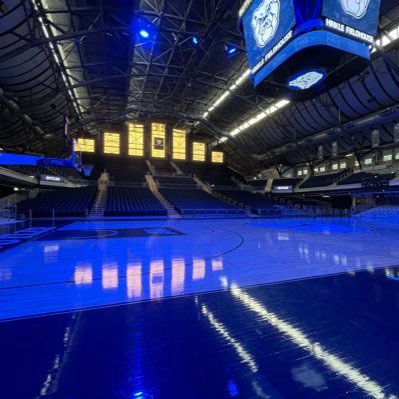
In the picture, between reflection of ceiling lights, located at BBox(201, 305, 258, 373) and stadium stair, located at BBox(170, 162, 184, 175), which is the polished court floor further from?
stadium stair, located at BBox(170, 162, 184, 175)

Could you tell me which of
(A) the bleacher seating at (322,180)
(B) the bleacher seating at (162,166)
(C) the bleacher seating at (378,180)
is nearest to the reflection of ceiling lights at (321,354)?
(C) the bleacher seating at (378,180)

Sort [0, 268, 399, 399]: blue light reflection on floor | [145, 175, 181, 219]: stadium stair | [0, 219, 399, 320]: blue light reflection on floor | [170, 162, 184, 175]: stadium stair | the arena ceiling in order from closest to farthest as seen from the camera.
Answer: [0, 268, 399, 399]: blue light reflection on floor, [0, 219, 399, 320]: blue light reflection on floor, the arena ceiling, [145, 175, 181, 219]: stadium stair, [170, 162, 184, 175]: stadium stair

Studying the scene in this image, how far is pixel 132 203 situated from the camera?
26.1 m

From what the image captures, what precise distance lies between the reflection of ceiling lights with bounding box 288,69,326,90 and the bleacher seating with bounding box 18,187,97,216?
1961cm

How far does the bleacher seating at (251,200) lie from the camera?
96.7 ft

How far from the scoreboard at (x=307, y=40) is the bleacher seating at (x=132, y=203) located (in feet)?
56.2

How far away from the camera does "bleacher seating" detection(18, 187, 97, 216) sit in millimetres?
21250

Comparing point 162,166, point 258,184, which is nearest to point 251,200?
point 258,184

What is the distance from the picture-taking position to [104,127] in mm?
38344

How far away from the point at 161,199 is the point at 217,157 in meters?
19.9

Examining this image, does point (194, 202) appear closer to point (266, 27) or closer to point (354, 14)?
point (266, 27)

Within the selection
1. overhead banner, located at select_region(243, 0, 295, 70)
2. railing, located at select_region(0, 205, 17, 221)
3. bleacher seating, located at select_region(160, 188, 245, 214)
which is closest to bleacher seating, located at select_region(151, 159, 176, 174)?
bleacher seating, located at select_region(160, 188, 245, 214)

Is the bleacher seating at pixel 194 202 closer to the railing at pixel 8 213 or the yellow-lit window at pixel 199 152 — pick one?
the yellow-lit window at pixel 199 152

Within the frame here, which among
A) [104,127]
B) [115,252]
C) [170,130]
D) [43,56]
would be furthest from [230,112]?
[115,252]
